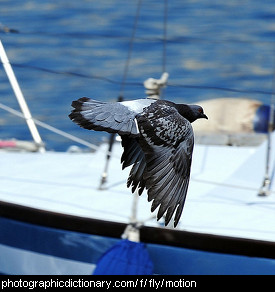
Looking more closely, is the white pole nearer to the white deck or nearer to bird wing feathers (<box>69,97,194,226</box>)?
the white deck

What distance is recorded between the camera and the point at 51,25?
13.1 meters

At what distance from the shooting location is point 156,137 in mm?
3998

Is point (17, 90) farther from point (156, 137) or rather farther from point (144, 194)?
point (156, 137)

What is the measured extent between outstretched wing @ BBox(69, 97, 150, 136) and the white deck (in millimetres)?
1600

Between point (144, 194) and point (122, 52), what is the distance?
603cm

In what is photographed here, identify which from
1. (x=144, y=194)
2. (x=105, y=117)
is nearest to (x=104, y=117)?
(x=105, y=117)

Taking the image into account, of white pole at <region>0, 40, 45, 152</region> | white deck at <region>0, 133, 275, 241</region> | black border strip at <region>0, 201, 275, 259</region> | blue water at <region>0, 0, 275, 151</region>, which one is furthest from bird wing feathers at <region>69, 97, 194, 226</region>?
blue water at <region>0, 0, 275, 151</region>

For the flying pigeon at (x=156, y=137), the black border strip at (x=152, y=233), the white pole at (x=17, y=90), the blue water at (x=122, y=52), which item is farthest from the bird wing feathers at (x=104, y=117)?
the blue water at (x=122, y=52)

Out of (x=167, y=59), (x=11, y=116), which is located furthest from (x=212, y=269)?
(x=167, y=59)

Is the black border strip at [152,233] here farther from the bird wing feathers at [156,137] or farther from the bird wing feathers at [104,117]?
the bird wing feathers at [104,117]

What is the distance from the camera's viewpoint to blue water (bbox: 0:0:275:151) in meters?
10.5

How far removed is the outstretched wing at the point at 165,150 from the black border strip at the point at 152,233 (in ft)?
4.45

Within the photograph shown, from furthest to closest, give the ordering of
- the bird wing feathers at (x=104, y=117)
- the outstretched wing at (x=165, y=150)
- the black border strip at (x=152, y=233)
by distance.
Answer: the black border strip at (x=152, y=233)
the outstretched wing at (x=165, y=150)
the bird wing feathers at (x=104, y=117)

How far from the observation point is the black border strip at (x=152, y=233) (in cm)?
531
